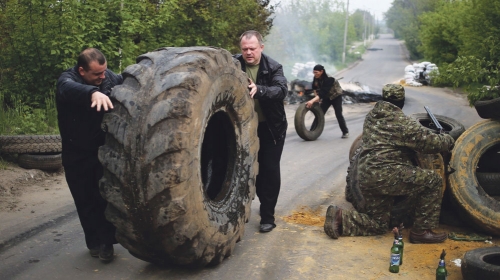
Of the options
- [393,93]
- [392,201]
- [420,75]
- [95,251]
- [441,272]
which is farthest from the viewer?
[420,75]

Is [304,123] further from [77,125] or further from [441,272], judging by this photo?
[77,125]

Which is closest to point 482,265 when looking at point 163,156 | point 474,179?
point 474,179

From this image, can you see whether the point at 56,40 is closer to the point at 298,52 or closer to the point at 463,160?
the point at 463,160

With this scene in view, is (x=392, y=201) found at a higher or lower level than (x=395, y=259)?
higher

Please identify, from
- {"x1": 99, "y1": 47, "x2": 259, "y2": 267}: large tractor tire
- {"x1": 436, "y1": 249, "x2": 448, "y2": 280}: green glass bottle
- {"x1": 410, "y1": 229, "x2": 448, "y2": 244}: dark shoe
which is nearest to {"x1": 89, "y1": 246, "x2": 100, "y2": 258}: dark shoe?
{"x1": 99, "y1": 47, "x2": 259, "y2": 267}: large tractor tire

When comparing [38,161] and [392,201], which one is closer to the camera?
[392,201]

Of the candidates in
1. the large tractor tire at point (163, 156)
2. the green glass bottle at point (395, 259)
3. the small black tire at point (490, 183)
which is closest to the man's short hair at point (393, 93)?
the small black tire at point (490, 183)

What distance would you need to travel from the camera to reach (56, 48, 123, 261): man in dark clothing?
482 cm

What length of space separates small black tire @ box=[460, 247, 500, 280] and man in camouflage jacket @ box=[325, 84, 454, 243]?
2.93 feet

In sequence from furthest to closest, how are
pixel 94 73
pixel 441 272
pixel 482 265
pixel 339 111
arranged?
1. pixel 339 111
2. pixel 94 73
3. pixel 441 272
4. pixel 482 265

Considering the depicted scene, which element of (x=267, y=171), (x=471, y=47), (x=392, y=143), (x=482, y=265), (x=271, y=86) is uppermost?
(x=271, y=86)

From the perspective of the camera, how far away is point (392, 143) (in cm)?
583

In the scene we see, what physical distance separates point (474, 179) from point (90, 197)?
3960 millimetres

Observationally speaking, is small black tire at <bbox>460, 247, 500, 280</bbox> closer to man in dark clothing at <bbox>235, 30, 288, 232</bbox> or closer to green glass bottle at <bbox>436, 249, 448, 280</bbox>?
green glass bottle at <bbox>436, 249, 448, 280</bbox>
